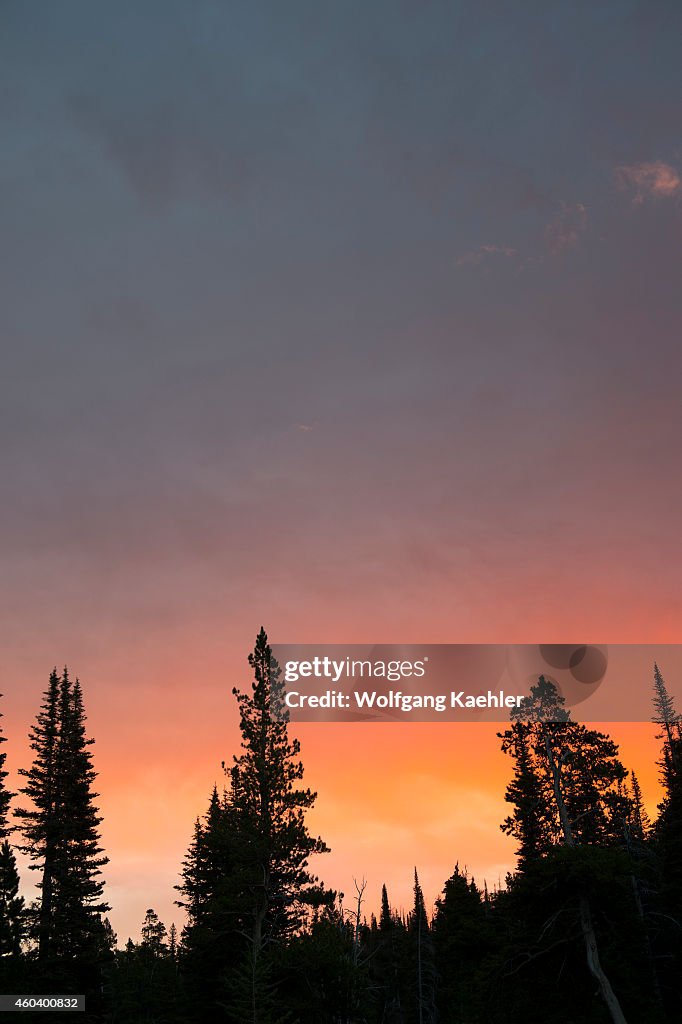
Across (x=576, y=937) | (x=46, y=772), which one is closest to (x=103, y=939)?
(x=46, y=772)

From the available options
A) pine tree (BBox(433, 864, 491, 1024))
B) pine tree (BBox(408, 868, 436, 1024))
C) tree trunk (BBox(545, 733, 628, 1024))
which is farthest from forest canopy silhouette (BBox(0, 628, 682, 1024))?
pine tree (BBox(408, 868, 436, 1024))

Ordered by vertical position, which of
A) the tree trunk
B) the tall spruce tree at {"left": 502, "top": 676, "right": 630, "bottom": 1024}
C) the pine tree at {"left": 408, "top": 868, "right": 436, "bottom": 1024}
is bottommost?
the pine tree at {"left": 408, "top": 868, "right": 436, "bottom": 1024}

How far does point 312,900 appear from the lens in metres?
41.4

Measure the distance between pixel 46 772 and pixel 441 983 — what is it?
57804 mm

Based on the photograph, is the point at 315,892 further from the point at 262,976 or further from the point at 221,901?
the point at 262,976

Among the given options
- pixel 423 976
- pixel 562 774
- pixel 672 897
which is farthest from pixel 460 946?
pixel 562 774

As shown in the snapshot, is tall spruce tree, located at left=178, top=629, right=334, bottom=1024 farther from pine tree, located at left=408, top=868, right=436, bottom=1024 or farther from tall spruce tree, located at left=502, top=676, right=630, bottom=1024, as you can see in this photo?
pine tree, located at left=408, top=868, right=436, bottom=1024

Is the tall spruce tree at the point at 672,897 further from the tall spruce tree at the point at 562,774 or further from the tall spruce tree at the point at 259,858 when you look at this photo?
the tall spruce tree at the point at 259,858

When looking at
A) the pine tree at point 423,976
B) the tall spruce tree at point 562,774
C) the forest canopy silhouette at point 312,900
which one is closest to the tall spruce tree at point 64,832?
the forest canopy silhouette at point 312,900

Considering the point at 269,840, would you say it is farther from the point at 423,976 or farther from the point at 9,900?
the point at 423,976

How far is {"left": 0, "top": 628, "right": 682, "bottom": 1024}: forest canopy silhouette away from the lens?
30.2 m

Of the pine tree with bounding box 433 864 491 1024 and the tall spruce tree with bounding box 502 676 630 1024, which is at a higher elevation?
the tall spruce tree with bounding box 502 676 630 1024

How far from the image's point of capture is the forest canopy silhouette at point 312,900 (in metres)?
30.2

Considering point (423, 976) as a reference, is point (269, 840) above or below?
above
